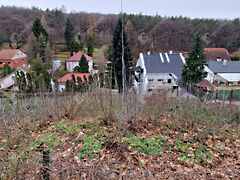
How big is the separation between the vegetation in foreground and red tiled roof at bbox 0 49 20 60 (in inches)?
805

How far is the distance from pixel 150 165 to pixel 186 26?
2389 centimetres

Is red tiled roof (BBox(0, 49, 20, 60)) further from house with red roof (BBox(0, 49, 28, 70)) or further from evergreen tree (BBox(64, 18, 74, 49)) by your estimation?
evergreen tree (BBox(64, 18, 74, 49))

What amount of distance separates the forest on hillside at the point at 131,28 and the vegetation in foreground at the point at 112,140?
6.11m

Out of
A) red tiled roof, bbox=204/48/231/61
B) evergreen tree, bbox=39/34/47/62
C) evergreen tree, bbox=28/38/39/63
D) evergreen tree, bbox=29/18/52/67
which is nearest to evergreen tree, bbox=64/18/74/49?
evergreen tree, bbox=29/18/52/67

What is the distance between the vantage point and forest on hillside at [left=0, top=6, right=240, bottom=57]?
13.2m

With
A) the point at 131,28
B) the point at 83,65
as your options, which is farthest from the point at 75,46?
the point at 131,28

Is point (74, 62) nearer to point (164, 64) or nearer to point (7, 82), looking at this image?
point (7, 82)

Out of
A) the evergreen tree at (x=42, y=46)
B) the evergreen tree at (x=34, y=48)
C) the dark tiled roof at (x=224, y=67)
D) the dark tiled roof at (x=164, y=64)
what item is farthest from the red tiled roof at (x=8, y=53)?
the dark tiled roof at (x=224, y=67)

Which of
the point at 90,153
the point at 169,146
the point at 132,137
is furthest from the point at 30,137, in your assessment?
the point at 169,146

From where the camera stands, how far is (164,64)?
17188mm

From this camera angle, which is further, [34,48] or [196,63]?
[34,48]

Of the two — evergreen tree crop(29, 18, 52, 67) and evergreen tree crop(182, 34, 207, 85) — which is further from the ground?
evergreen tree crop(29, 18, 52, 67)

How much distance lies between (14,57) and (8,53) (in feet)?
4.84

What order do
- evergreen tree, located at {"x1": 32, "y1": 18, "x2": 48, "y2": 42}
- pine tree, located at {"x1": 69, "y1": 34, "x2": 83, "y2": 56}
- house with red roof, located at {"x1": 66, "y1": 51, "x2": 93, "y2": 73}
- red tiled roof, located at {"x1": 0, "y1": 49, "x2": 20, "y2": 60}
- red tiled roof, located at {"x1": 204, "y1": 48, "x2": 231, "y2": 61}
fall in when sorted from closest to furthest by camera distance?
evergreen tree, located at {"x1": 32, "y1": 18, "x2": 48, "y2": 42}
pine tree, located at {"x1": 69, "y1": 34, "x2": 83, "y2": 56}
house with red roof, located at {"x1": 66, "y1": 51, "x2": 93, "y2": 73}
red tiled roof, located at {"x1": 0, "y1": 49, "x2": 20, "y2": 60}
red tiled roof, located at {"x1": 204, "y1": 48, "x2": 231, "y2": 61}
